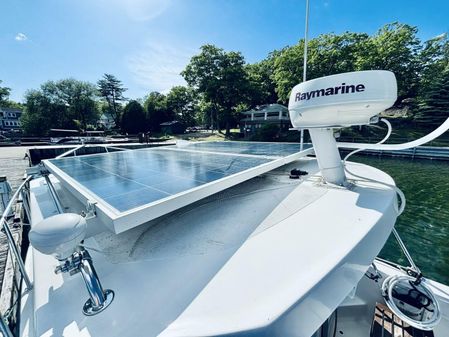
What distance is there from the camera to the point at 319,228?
1.74m

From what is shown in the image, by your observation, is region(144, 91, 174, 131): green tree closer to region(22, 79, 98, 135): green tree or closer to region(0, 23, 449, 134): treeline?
region(0, 23, 449, 134): treeline

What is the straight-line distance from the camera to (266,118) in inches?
1094

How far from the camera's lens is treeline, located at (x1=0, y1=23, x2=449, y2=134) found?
2109 centimetres

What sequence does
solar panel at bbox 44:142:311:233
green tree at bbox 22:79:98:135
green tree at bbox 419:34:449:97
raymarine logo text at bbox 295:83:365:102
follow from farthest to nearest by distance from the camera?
green tree at bbox 22:79:98:135
green tree at bbox 419:34:449:97
raymarine logo text at bbox 295:83:365:102
solar panel at bbox 44:142:311:233

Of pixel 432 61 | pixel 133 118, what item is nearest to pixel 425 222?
pixel 432 61

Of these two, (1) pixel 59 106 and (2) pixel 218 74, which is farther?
(1) pixel 59 106

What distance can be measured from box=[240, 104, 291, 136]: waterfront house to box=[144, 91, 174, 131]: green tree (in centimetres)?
1732

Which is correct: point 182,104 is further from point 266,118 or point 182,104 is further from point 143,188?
point 143,188

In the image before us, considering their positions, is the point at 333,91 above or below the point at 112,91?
below

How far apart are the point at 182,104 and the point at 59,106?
21.7 meters

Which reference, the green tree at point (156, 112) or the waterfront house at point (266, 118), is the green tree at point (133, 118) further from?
the waterfront house at point (266, 118)

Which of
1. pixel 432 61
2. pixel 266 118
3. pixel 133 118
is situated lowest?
pixel 266 118

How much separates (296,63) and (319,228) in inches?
990


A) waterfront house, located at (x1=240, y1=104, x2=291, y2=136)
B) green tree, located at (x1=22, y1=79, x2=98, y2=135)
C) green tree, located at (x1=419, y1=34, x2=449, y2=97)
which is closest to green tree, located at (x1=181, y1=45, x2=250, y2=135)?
waterfront house, located at (x1=240, y1=104, x2=291, y2=136)
